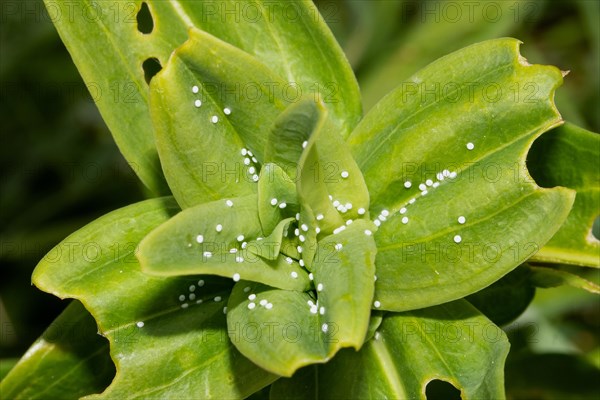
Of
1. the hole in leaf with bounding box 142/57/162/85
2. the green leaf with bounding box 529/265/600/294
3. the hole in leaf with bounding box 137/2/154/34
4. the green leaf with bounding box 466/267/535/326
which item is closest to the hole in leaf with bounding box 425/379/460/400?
the green leaf with bounding box 466/267/535/326

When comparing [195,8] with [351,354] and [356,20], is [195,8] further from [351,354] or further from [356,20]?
[356,20]

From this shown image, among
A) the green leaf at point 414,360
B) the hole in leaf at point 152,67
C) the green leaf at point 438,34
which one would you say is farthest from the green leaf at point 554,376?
the hole in leaf at point 152,67

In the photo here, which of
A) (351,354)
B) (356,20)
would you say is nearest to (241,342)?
(351,354)

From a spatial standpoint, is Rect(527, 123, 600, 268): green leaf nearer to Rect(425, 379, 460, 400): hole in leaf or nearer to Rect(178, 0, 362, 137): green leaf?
Rect(425, 379, 460, 400): hole in leaf

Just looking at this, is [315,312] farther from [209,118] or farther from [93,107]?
[93,107]

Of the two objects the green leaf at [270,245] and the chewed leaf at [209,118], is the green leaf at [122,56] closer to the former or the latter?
the chewed leaf at [209,118]

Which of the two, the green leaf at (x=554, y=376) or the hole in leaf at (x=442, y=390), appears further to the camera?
the green leaf at (x=554, y=376)

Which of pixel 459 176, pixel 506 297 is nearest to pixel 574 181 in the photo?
Answer: pixel 506 297
